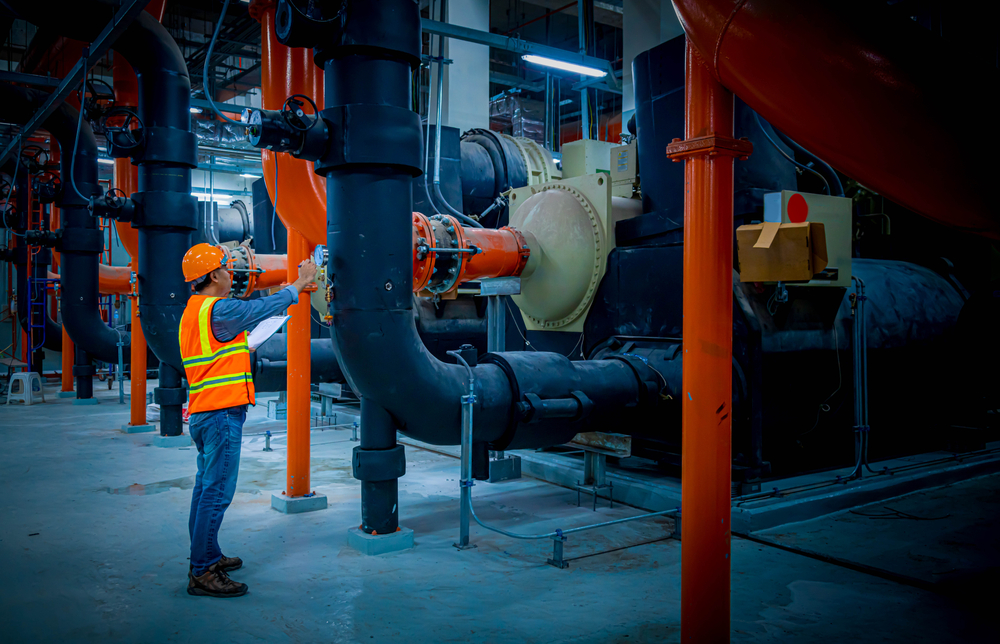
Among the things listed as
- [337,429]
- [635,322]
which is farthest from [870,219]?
[337,429]

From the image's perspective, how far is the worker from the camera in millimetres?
3531

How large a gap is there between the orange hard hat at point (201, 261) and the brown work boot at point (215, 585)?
4.67ft

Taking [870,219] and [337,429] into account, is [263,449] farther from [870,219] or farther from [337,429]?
[870,219]

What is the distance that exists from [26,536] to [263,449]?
2.82 metres

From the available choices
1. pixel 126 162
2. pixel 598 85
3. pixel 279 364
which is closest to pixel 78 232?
pixel 126 162

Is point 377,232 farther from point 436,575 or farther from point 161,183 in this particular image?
point 161,183

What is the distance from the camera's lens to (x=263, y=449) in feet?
23.5

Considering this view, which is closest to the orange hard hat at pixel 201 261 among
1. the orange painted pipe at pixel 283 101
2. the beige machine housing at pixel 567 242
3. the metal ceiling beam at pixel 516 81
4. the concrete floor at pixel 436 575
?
the orange painted pipe at pixel 283 101

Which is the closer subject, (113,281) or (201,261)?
(201,261)

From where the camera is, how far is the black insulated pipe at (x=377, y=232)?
376cm

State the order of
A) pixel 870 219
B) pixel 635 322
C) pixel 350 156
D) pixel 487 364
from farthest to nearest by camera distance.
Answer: pixel 870 219
pixel 635 322
pixel 487 364
pixel 350 156

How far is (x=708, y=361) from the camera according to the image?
2557 millimetres

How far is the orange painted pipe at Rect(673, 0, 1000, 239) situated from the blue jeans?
2.83m

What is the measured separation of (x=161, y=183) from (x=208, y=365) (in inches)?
161
